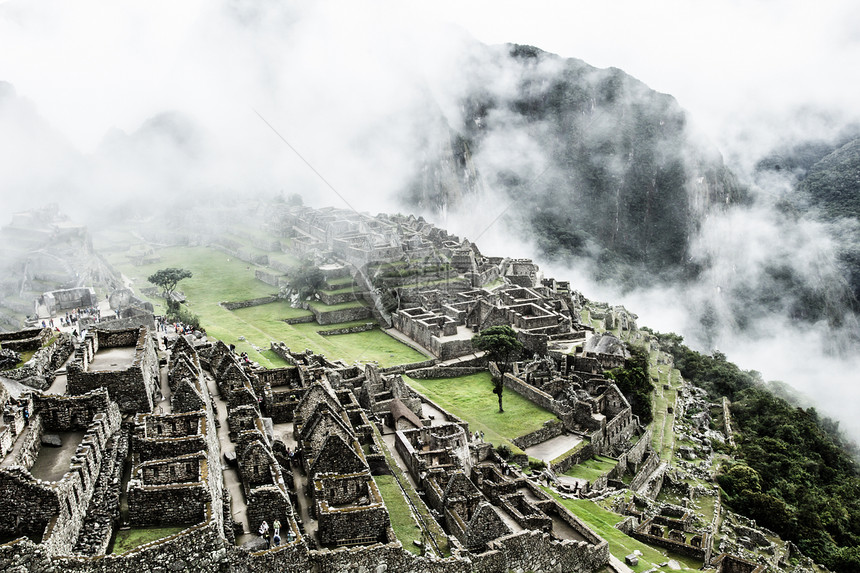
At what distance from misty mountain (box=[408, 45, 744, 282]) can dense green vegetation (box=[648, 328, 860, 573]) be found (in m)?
64.3

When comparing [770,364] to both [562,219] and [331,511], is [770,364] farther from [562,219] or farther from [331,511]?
[331,511]

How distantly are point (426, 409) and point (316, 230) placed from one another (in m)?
43.0

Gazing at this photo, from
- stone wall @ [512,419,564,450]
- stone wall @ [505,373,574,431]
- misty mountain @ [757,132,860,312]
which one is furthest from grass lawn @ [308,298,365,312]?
misty mountain @ [757,132,860,312]

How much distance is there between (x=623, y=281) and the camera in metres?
123

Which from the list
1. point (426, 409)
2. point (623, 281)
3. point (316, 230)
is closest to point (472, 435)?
point (426, 409)

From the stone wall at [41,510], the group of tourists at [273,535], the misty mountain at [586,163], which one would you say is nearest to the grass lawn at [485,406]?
the group of tourists at [273,535]

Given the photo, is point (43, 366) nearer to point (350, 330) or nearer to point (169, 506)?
point (169, 506)

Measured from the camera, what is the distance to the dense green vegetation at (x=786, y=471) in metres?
35.9

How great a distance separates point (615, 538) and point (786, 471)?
80.7 feet

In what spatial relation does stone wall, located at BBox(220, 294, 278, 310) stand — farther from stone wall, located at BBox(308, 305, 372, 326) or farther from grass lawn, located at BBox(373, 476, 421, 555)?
grass lawn, located at BBox(373, 476, 421, 555)

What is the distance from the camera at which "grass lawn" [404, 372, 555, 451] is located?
1404 inches

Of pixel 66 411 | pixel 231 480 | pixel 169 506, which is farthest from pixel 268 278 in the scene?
pixel 169 506

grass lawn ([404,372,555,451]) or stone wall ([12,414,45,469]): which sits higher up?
stone wall ([12,414,45,469])

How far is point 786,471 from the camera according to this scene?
4444 cm
